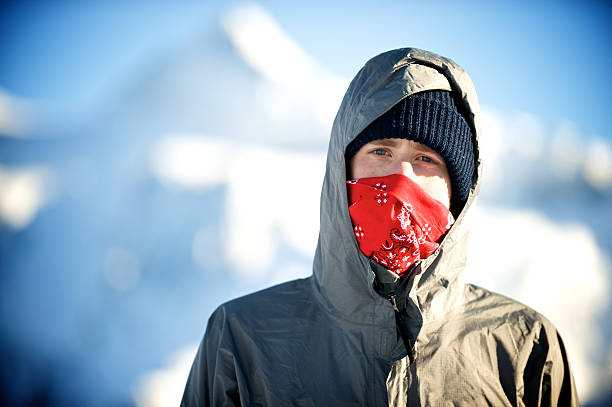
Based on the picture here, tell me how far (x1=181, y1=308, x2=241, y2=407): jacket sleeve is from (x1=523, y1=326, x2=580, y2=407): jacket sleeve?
1.03 metres

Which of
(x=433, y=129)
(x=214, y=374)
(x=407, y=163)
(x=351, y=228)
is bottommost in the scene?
(x=214, y=374)

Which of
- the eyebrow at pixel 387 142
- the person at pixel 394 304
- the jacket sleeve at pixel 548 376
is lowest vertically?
the jacket sleeve at pixel 548 376

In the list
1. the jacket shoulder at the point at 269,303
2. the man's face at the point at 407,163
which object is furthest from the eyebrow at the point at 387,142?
the jacket shoulder at the point at 269,303

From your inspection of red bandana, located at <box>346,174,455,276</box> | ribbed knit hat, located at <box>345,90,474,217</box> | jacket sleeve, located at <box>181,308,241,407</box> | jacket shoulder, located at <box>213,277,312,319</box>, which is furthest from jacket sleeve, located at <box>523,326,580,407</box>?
jacket sleeve, located at <box>181,308,241,407</box>

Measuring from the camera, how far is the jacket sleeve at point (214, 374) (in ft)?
4.38

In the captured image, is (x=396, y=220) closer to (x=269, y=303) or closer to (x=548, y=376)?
(x=269, y=303)

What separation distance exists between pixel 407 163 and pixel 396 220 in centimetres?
24

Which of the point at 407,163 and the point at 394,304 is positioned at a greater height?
the point at 407,163

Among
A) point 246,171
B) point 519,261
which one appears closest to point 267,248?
point 246,171

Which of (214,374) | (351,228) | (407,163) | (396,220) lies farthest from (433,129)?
(214,374)

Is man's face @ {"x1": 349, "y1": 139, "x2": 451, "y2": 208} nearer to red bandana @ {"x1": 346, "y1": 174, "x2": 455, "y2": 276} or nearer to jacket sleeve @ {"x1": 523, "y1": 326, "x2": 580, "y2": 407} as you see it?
red bandana @ {"x1": 346, "y1": 174, "x2": 455, "y2": 276}

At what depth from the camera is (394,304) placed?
1351mm

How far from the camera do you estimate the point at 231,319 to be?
1445mm

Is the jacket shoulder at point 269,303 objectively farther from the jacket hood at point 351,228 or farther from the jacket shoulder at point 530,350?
the jacket shoulder at point 530,350
